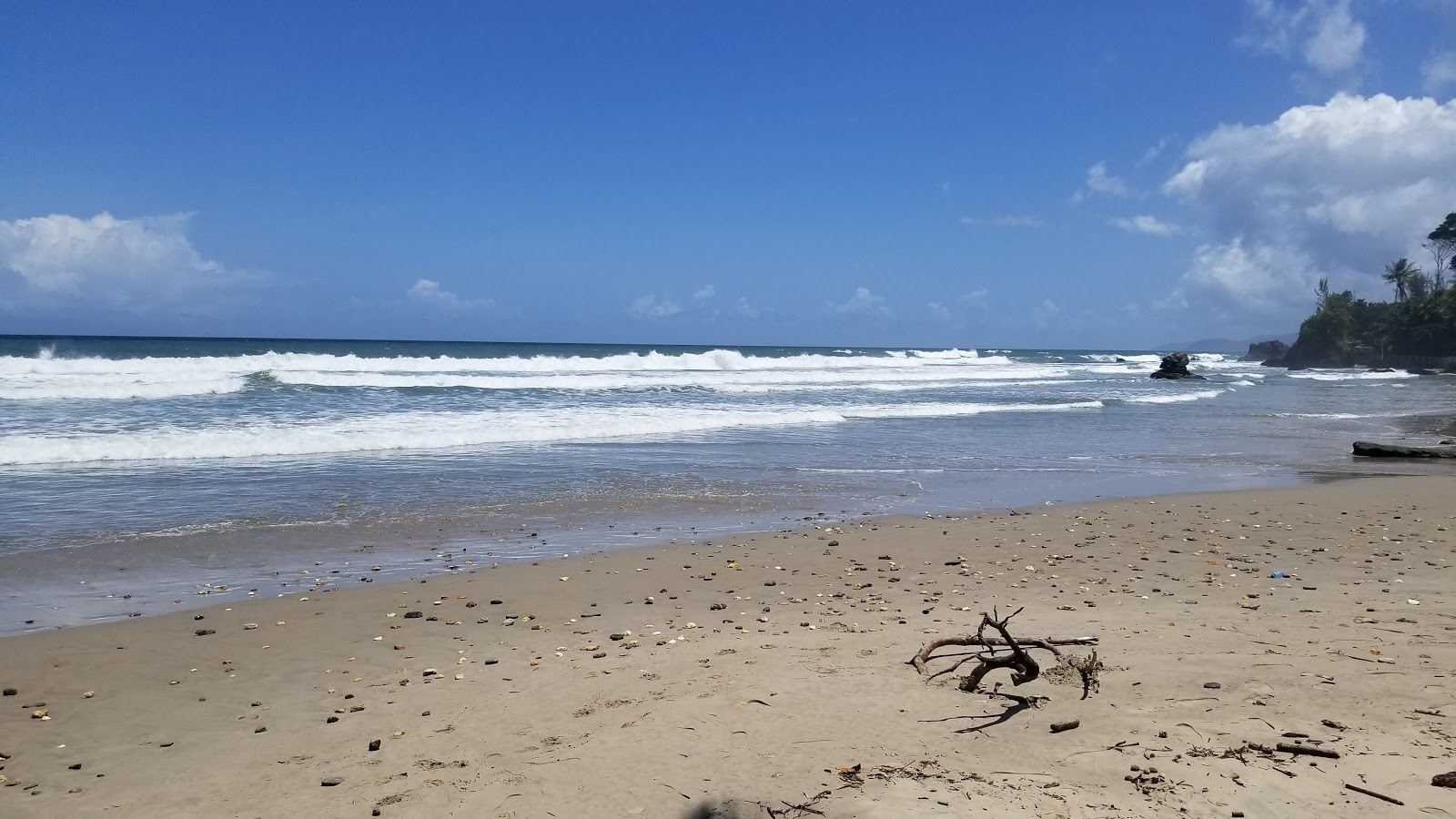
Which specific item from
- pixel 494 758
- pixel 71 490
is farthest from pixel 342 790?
pixel 71 490

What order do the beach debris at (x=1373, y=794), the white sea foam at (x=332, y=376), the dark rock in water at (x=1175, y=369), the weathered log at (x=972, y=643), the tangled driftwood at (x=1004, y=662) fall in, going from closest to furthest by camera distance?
the beach debris at (x=1373, y=794) → the tangled driftwood at (x=1004, y=662) → the weathered log at (x=972, y=643) → the white sea foam at (x=332, y=376) → the dark rock in water at (x=1175, y=369)

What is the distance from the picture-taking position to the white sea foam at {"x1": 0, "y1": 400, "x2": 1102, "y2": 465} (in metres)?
14.9

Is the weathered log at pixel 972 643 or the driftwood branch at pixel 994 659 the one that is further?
the weathered log at pixel 972 643

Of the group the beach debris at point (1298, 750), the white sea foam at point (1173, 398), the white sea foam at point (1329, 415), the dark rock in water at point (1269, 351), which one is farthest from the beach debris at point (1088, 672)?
the dark rock in water at point (1269, 351)

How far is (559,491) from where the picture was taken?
12.7 meters

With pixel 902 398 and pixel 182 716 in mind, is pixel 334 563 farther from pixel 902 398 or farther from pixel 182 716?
pixel 902 398

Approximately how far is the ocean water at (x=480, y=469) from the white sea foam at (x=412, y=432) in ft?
0.25

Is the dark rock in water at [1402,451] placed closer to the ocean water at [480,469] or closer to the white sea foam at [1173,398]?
the ocean water at [480,469]

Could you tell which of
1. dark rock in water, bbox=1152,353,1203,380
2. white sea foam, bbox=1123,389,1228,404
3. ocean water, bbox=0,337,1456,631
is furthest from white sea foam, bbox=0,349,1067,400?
white sea foam, bbox=1123,389,1228,404

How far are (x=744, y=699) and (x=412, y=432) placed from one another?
15008mm

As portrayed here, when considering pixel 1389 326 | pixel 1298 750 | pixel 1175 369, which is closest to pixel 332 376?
pixel 1298 750

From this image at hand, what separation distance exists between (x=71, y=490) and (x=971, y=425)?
747 inches

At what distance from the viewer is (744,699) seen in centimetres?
469

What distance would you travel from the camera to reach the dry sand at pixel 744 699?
3678mm
